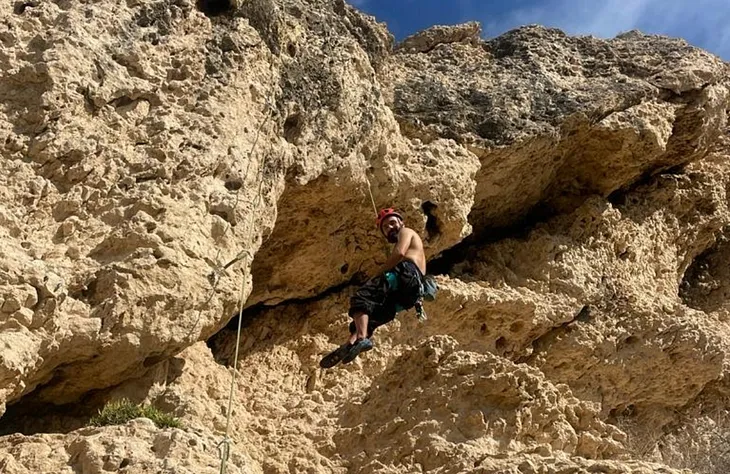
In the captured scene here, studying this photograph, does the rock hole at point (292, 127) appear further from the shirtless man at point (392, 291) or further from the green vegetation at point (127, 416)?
the green vegetation at point (127, 416)

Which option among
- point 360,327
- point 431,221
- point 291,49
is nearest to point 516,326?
point 431,221

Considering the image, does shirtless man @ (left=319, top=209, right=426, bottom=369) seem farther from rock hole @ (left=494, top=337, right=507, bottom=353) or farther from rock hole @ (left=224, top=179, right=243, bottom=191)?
rock hole @ (left=494, top=337, right=507, bottom=353)

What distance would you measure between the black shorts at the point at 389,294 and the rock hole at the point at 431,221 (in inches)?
83.5

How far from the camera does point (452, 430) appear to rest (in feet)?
21.3

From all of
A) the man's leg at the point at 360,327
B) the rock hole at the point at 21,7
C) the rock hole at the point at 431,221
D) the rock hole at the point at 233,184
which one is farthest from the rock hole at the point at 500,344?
the rock hole at the point at 21,7

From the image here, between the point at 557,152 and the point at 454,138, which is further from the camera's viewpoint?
the point at 557,152

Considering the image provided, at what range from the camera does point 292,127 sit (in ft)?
25.4

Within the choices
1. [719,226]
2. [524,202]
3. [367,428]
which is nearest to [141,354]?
[367,428]

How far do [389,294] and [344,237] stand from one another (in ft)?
6.37

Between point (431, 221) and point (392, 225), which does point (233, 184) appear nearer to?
point (392, 225)

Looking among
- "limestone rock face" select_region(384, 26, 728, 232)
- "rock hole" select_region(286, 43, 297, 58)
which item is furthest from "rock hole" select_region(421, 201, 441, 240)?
"rock hole" select_region(286, 43, 297, 58)

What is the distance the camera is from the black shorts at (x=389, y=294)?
663cm

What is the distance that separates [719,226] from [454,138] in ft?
16.1

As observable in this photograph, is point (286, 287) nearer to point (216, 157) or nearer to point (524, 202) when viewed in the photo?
point (216, 157)
